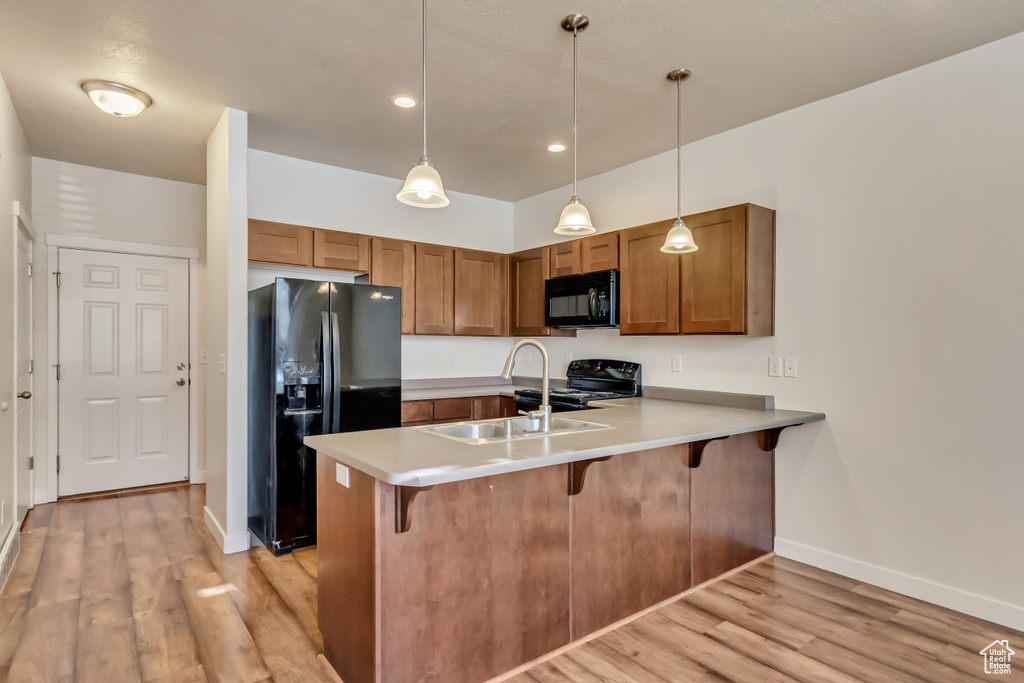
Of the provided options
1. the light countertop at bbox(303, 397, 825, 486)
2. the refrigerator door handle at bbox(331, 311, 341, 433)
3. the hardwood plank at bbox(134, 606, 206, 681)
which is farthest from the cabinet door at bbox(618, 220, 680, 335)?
the hardwood plank at bbox(134, 606, 206, 681)

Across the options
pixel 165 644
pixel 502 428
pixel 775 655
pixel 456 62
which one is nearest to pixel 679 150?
pixel 456 62

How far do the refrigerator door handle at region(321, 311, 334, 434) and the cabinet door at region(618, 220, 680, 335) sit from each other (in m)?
1.90

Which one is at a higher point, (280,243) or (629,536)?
(280,243)

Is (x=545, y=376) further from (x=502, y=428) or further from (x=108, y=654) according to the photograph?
(x=108, y=654)

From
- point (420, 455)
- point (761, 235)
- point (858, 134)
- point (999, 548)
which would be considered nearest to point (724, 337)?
point (761, 235)

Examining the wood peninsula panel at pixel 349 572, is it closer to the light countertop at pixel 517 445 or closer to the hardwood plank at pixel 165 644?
the light countertop at pixel 517 445

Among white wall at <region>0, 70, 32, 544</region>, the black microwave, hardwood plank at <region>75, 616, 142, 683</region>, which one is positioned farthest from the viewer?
the black microwave

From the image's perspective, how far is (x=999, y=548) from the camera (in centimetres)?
240

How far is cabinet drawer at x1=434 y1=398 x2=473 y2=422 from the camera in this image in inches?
159

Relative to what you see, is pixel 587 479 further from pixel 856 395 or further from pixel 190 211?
pixel 190 211

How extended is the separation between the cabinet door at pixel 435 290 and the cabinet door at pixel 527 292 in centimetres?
57

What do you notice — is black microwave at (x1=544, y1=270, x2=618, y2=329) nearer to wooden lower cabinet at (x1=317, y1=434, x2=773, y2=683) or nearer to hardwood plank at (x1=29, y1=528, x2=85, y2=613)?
wooden lower cabinet at (x1=317, y1=434, x2=773, y2=683)

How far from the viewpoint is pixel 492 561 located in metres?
1.99

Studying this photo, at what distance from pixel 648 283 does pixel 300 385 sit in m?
2.23
